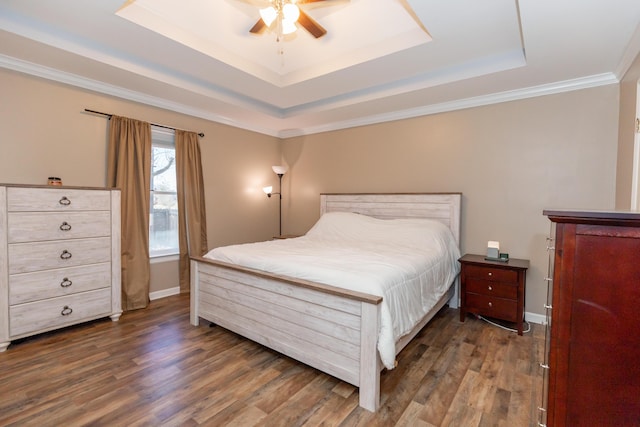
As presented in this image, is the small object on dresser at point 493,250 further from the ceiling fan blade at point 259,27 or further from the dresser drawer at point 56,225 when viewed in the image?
the dresser drawer at point 56,225

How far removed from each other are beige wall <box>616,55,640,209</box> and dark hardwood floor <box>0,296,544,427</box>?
142 centimetres

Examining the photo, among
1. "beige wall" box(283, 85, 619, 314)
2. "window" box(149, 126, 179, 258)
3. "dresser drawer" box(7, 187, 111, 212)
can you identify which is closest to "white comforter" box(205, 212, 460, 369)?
"beige wall" box(283, 85, 619, 314)

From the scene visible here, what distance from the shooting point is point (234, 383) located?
6.66 ft

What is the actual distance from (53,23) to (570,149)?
4525mm

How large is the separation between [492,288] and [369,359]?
174cm

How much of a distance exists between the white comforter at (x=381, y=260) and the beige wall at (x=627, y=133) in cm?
143

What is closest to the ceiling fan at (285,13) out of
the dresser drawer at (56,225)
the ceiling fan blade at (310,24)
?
the ceiling fan blade at (310,24)

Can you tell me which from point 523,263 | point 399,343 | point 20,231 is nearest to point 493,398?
point 399,343

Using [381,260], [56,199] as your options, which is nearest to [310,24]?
[381,260]

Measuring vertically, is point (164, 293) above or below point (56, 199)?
below

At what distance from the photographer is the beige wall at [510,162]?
2.84m

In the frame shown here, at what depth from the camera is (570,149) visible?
115 inches

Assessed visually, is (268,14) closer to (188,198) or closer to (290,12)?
(290,12)

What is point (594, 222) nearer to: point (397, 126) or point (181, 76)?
point (397, 126)
